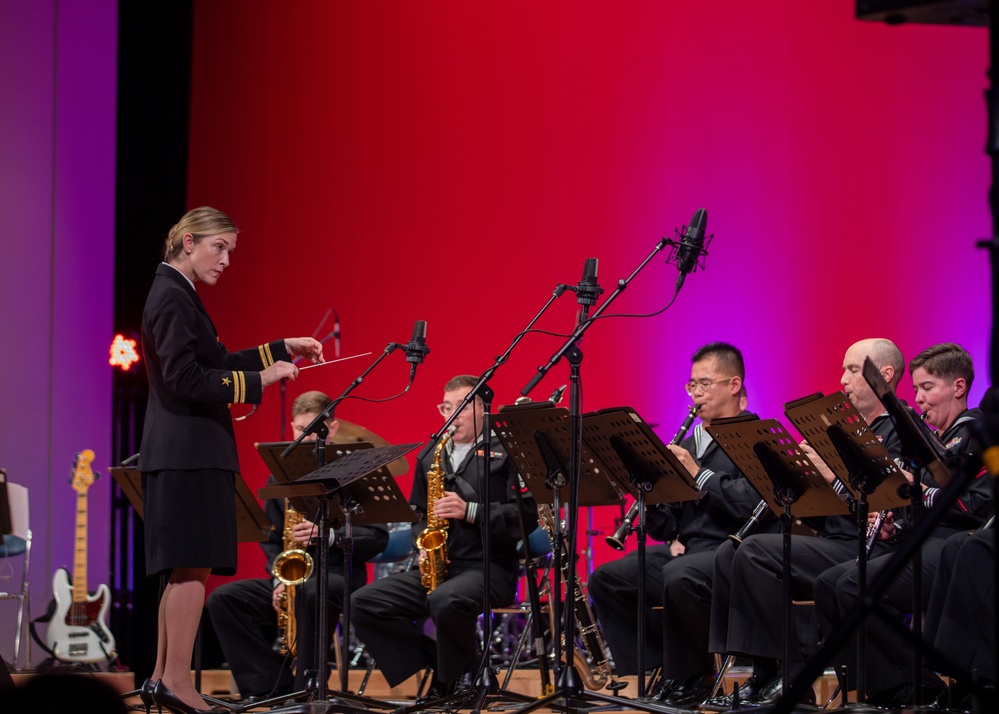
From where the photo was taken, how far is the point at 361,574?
227 inches

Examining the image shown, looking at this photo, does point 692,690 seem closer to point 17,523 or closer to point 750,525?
point 750,525

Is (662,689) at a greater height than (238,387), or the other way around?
(238,387)

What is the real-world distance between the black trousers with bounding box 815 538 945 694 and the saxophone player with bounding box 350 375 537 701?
140cm

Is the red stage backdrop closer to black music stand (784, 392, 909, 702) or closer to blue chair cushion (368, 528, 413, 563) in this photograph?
blue chair cushion (368, 528, 413, 563)

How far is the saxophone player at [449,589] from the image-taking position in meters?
5.01

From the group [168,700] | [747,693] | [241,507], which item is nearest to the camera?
[168,700]

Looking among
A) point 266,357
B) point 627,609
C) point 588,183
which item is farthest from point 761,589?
point 588,183

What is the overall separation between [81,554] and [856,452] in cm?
498

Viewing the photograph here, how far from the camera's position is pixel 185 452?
12.6 feet

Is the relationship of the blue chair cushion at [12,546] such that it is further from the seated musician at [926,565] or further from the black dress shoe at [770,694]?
the seated musician at [926,565]

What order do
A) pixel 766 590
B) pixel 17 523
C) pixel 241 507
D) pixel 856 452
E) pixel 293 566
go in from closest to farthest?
pixel 856 452
pixel 766 590
pixel 241 507
pixel 293 566
pixel 17 523

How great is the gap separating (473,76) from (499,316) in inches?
56.7

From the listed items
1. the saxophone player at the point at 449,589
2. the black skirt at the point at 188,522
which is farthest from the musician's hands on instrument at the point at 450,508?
the black skirt at the point at 188,522

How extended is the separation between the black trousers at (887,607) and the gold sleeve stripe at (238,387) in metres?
2.05
